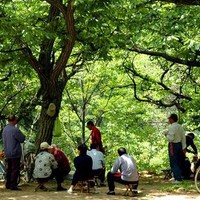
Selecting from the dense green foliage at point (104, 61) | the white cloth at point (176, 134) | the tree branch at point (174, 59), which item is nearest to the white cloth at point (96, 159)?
the white cloth at point (176, 134)

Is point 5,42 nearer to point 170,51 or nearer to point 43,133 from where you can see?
point 43,133

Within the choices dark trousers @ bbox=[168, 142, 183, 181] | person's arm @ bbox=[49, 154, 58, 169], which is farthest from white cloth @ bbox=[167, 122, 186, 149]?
person's arm @ bbox=[49, 154, 58, 169]

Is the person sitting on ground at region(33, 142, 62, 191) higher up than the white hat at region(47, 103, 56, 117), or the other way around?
the white hat at region(47, 103, 56, 117)

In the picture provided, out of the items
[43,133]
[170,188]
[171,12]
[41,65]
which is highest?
[171,12]

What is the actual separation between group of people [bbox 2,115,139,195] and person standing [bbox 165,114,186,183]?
209 cm

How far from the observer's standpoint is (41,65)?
11773 millimetres

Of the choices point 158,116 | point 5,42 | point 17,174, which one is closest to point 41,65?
point 5,42

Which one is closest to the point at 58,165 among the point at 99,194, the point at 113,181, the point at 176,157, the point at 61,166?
the point at 61,166

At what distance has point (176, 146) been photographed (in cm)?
1113

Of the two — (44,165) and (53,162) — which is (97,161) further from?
(44,165)

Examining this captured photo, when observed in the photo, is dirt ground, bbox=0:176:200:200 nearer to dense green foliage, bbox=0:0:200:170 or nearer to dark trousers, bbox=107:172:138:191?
dark trousers, bbox=107:172:138:191

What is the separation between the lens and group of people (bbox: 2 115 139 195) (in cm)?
921

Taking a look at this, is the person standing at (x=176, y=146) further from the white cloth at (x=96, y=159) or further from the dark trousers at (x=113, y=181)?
the dark trousers at (x=113, y=181)

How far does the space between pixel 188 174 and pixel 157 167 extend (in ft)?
20.9
